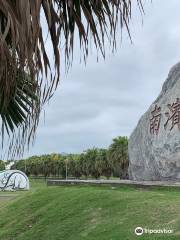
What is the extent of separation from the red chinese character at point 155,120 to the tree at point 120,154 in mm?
23842

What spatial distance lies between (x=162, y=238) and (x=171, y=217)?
111 cm

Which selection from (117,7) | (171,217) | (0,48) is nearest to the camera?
(0,48)

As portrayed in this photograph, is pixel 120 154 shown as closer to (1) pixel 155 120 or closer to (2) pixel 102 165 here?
(2) pixel 102 165

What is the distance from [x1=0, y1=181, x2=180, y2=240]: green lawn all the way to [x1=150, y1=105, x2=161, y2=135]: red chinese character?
2.65m

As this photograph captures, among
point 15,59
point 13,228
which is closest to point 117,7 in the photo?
point 15,59

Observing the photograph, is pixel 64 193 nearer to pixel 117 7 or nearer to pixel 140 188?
pixel 140 188

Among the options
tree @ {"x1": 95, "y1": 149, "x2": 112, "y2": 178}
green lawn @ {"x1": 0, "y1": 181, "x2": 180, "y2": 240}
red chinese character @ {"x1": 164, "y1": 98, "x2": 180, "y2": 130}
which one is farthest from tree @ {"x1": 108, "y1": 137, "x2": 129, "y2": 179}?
green lawn @ {"x1": 0, "y1": 181, "x2": 180, "y2": 240}

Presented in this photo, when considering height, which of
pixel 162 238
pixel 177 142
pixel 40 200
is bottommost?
pixel 162 238

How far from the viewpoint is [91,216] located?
1022cm

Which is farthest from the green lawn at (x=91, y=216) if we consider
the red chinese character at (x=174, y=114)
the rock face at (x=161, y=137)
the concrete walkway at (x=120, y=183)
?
the red chinese character at (x=174, y=114)

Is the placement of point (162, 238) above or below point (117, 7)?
below

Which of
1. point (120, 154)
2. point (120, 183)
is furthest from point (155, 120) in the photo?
point (120, 154)

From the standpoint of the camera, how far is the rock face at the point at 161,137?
14.7m

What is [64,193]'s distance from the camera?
14.0m
